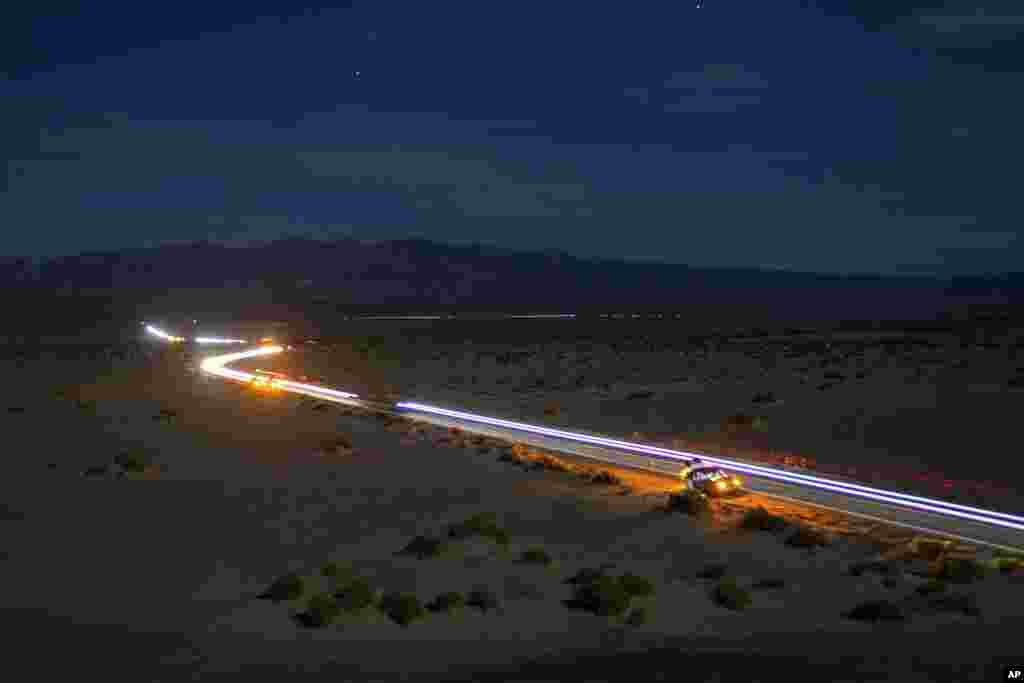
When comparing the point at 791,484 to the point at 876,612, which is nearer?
the point at 876,612

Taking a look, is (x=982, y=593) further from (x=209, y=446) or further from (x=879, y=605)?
(x=209, y=446)

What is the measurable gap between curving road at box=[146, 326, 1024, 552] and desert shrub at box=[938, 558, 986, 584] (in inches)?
67.9

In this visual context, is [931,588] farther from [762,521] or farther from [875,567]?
[762,521]

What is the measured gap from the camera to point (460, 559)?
18984mm

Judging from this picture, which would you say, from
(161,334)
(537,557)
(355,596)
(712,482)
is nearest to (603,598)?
(537,557)

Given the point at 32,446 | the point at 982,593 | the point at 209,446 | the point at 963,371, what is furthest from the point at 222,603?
the point at 963,371

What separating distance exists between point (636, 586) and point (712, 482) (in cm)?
792

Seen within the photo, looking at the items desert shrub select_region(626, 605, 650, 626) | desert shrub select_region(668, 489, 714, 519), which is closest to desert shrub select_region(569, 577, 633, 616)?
desert shrub select_region(626, 605, 650, 626)

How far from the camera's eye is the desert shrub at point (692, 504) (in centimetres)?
2200

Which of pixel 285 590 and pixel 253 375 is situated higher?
pixel 285 590

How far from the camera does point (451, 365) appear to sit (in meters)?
68.6

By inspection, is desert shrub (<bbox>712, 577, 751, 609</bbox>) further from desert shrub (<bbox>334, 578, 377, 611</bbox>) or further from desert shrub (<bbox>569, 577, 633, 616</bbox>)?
desert shrub (<bbox>334, 578, 377, 611</bbox>)

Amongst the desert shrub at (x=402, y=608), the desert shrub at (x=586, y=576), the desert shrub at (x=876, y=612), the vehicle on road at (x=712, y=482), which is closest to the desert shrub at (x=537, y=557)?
the desert shrub at (x=586, y=576)

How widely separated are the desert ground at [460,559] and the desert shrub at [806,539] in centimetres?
21
